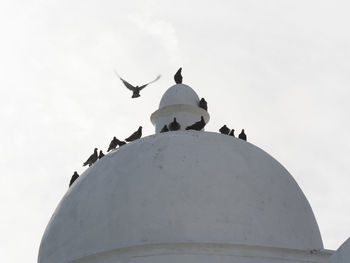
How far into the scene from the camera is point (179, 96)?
74.3ft

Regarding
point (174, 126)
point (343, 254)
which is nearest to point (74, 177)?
point (174, 126)

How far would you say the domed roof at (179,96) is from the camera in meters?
22.6

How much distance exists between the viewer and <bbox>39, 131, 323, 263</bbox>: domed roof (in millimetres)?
17828

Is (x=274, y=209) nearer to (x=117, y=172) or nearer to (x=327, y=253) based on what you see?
(x=327, y=253)

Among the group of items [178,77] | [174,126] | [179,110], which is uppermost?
[178,77]

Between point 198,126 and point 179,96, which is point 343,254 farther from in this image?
point 179,96

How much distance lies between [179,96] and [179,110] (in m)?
0.40

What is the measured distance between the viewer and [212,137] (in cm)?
2006

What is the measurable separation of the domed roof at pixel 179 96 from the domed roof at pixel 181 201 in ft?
8.18

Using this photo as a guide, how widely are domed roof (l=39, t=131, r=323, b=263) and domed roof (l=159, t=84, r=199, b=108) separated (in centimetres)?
249

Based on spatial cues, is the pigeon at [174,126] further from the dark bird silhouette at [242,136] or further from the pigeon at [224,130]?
the dark bird silhouette at [242,136]

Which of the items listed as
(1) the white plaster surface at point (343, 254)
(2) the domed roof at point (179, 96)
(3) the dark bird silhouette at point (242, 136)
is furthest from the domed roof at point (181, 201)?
(1) the white plaster surface at point (343, 254)

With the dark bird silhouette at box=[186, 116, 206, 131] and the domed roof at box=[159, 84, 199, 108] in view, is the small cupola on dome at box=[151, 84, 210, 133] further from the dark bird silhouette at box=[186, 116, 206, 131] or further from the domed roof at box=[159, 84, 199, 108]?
the dark bird silhouette at box=[186, 116, 206, 131]

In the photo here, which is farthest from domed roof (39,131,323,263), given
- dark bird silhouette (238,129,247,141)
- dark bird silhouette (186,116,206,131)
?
dark bird silhouette (238,129,247,141)
